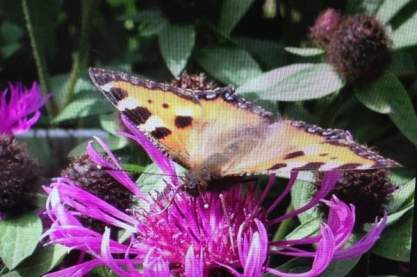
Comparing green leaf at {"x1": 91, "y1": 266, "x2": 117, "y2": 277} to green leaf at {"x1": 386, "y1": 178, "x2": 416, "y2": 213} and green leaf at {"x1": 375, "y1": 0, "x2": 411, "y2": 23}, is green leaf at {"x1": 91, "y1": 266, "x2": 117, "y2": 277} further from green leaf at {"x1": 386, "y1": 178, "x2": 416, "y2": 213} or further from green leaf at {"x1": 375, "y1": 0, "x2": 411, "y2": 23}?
green leaf at {"x1": 375, "y1": 0, "x2": 411, "y2": 23}


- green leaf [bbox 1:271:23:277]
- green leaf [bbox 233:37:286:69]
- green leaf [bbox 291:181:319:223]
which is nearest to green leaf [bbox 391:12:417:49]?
green leaf [bbox 233:37:286:69]

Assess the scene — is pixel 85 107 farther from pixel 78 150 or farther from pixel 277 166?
pixel 277 166

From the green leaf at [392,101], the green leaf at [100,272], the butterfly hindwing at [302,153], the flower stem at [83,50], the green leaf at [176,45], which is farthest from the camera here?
the flower stem at [83,50]

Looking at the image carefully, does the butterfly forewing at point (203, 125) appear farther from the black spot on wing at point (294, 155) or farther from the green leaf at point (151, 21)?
the green leaf at point (151, 21)

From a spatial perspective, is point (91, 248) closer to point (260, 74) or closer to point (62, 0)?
point (260, 74)

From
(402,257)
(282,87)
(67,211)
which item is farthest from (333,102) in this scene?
(67,211)

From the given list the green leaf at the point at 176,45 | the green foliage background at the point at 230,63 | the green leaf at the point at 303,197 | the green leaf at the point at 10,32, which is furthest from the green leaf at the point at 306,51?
the green leaf at the point at 10,32
